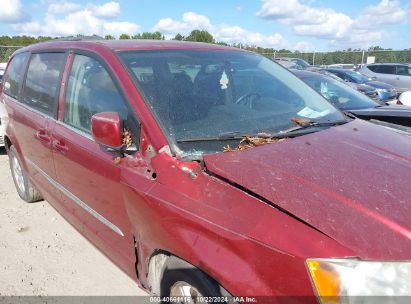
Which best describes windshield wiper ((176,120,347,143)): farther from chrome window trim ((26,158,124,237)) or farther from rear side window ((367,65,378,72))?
rear side window ((367,65,378,72))

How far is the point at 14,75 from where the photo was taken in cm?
446

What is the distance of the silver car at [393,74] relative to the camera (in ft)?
58.2

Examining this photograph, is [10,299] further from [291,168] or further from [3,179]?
[3,179]

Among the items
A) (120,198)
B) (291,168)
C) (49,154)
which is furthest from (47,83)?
(291,168)

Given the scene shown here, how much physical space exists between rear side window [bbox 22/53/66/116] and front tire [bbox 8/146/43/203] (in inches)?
40.1

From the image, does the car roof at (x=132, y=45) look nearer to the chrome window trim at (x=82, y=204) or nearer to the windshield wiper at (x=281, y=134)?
the windshield wiper at (x=281, y=134)

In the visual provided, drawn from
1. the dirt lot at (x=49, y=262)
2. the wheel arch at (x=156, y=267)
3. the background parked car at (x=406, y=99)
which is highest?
the background parked car at (x=406, y=99)

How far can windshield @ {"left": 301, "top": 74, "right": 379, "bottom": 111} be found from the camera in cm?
576

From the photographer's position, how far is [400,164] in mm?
2137

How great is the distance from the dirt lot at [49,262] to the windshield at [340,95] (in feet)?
12.7

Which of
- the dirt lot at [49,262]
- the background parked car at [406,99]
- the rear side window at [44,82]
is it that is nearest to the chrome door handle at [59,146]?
the rear side window at [44,82]

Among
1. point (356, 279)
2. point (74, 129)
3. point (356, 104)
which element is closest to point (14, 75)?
point (74, 129)

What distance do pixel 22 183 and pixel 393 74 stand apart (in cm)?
1790

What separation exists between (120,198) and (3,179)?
420 cm
